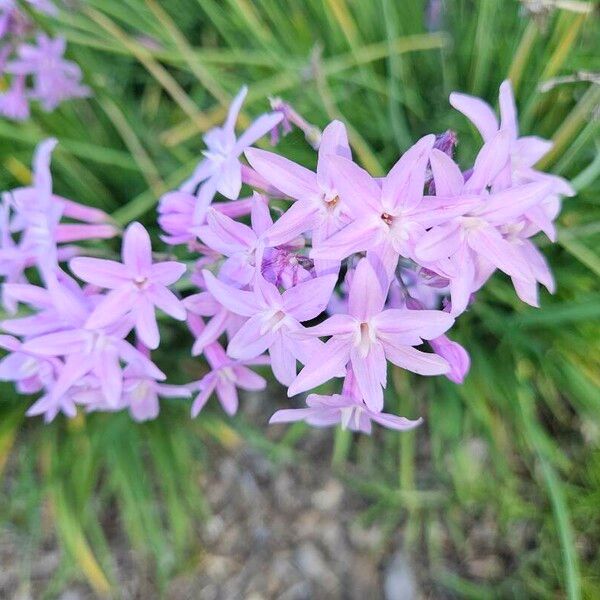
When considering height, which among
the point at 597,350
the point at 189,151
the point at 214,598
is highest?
the point at 189,151

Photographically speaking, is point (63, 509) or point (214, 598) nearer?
point (63, 509)

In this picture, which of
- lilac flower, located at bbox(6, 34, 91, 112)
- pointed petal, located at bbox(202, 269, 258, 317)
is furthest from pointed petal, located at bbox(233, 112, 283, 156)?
lilac flower, located at bbox(6, 34, 91, 112)

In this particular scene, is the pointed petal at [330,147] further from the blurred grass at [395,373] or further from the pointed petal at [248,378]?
the blurred grass at [395,373]

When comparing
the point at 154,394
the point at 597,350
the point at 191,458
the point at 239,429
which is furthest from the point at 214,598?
the point at 597,350

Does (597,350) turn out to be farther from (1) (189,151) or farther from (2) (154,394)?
(1) (189,151)

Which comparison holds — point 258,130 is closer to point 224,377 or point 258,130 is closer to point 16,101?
point 224,377

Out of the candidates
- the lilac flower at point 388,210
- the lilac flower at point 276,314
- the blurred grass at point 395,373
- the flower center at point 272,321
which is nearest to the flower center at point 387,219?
the lilac flower at point 388,210
